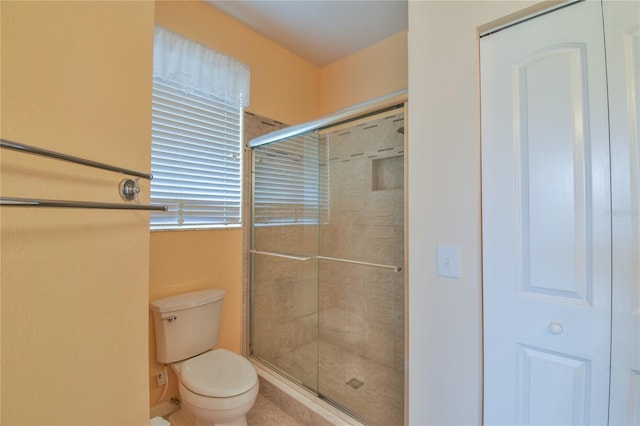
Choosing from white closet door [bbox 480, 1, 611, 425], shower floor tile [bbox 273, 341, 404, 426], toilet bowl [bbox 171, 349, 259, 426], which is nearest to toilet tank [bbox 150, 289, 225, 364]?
toilet bowl [bbox 171, 349, 259, 426]

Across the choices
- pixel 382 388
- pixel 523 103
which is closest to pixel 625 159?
pixel 523 103

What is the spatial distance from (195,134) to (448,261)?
1.75m

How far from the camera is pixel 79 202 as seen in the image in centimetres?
A: 52

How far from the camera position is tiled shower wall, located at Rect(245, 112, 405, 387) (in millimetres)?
2090

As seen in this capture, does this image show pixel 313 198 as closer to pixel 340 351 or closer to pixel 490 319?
pixel 340 351

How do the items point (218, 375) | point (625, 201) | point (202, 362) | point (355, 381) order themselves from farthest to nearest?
point (355, 381) < point (202, 362) < point (218, 375) < point (625, 201)

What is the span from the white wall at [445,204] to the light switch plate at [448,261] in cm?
2

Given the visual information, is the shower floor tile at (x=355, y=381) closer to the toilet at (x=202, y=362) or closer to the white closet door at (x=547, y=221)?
the toilet at (x=202, y=362)

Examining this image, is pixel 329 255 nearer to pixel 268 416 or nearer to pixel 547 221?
pixel 268 416

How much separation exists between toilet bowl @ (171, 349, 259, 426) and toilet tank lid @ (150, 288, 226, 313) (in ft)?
1.06

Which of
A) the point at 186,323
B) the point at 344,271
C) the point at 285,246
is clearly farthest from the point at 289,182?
the point at 186,323

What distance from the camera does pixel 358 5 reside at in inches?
74.3

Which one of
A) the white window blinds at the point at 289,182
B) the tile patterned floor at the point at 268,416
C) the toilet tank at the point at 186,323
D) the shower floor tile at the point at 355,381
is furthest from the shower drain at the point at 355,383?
the white window blinds at the point at 289,182

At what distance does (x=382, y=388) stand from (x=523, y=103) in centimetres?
188
